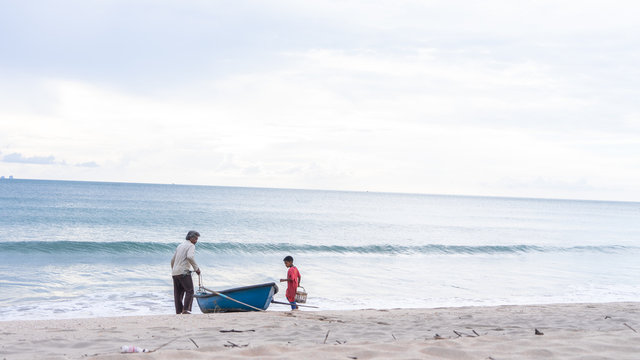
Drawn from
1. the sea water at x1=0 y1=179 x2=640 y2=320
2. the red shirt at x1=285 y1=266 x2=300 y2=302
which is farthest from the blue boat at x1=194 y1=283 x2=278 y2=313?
the sea water at x1=0 y1=179 x2=640 y2=320

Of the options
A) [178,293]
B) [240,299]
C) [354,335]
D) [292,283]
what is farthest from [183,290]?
[354,335]

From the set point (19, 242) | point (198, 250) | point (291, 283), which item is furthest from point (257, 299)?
point (19, 242)

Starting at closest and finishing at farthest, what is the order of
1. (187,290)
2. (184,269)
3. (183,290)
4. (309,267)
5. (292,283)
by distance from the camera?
(184,269) < (187,290) < (183,290) < (292,283) < (309,267)

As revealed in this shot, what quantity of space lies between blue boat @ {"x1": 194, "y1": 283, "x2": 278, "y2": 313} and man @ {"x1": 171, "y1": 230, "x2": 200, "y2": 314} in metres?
0.47

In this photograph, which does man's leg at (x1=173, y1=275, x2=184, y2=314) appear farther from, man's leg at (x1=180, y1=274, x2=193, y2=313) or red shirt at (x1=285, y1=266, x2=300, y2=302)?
red shirt at (x1=285, y1=266, x2=300, y2=302)

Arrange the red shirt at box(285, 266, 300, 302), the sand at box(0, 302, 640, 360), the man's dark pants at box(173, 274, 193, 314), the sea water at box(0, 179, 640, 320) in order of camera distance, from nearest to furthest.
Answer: the sand at box(0, 302, 640, 360), the man's dark pants at box(173, 274, 193, 314), the red shirt at box(285, 266, 300, 302), the sea water at box(0, 179, 640, 320)

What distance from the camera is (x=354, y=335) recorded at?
6.80 metres

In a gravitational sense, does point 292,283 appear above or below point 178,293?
above

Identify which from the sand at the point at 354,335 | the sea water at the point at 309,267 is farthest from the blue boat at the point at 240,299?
the sea water at the point at 309,267

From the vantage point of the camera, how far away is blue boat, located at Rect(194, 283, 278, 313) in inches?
405

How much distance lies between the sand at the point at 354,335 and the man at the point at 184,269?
2.08 ft

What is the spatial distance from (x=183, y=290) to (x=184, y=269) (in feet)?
1.76

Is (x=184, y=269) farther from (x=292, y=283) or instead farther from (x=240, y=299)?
(x=292, y=283)

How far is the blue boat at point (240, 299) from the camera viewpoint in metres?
10.3
